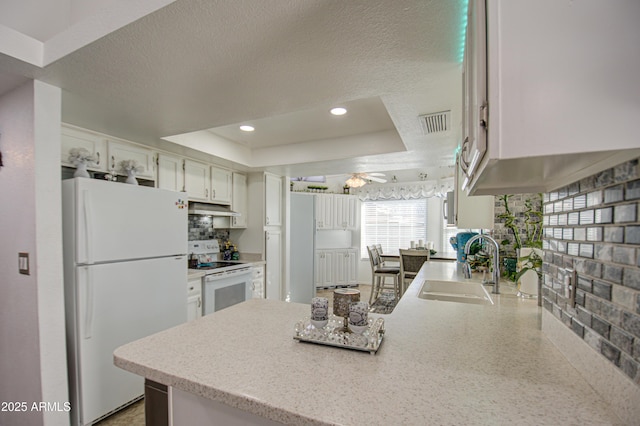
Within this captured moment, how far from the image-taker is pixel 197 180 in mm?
3236

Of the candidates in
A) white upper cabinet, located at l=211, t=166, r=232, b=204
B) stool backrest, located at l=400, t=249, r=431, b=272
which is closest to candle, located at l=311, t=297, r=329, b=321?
white upper cabinet, located at l=211, t=166, r=232, b=204

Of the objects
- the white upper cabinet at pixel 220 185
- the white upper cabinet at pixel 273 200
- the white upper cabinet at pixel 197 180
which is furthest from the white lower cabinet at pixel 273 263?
the white upper cabinet at pixel 197 180

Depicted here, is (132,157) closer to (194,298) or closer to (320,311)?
(194,298)

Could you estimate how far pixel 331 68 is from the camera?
1.41 metres

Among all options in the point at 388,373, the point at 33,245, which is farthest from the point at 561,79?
the point at 33,245

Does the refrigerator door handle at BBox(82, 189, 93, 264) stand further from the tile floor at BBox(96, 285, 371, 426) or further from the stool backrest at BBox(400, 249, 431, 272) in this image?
the stool backrest at BBox(400, 249, 431, 272)

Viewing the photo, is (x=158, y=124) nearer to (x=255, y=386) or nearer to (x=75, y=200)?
(x=75, y=200)

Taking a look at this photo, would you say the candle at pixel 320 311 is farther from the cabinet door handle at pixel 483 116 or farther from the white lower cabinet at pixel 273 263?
the white lower cabinet at pixel 273 263

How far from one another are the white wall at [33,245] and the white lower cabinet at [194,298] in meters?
1.12

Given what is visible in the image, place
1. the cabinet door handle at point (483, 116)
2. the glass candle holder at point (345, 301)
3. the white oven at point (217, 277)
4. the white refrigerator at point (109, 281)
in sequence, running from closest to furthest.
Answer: the cabinet door handle at point (483, 116), the glass candle holder at point (345, 301), the white refrigerator at point (109, 281), the white oven at point (217, 277)

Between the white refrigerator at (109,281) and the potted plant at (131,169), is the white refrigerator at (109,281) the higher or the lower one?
the lower one

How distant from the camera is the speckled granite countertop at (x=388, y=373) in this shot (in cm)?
69

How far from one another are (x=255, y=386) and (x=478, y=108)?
0.90 meters

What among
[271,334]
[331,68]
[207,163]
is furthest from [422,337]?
[207,163]
